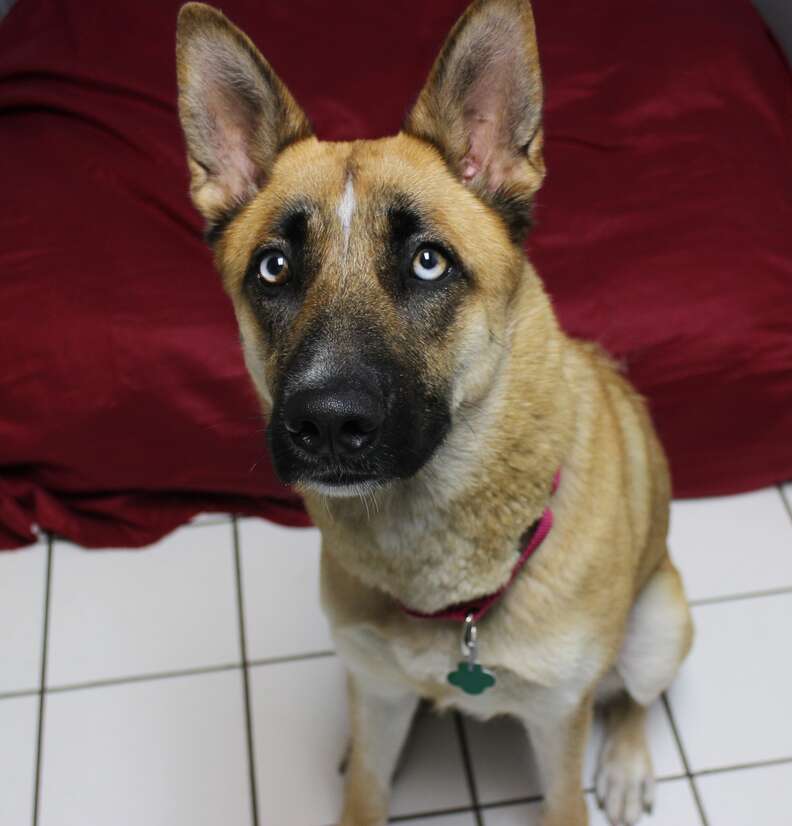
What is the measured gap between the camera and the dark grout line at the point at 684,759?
210 centimetres

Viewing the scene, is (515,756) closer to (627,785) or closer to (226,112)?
(627,785)

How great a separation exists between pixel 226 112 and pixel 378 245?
0.33m

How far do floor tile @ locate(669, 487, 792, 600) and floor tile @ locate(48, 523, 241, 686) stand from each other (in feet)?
3.41

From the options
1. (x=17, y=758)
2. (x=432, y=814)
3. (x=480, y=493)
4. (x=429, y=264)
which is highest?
(x=429, y=264)

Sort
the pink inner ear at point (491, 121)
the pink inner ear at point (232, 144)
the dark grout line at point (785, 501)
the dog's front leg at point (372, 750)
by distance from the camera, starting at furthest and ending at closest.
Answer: the dark grout line at point (785, 501) → the dog's front leg at point (372, 750) → the pink inner ear at point (232, 144) → the pink inner ear at point (491, 121)

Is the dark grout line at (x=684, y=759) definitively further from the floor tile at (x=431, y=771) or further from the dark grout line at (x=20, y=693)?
the dark grout line at (x=20, y=693)

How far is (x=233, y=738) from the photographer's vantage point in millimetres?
2246

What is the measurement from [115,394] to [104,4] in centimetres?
118

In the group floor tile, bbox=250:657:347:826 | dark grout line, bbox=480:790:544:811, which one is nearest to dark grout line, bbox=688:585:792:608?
dark grout line, bbox=480:790:544:811

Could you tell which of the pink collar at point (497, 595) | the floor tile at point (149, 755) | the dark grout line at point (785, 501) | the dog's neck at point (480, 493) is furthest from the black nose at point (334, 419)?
the dark grout line at point (785, 501)

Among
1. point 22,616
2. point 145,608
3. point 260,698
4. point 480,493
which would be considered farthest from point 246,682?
point 480,493

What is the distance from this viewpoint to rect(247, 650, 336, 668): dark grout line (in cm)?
235

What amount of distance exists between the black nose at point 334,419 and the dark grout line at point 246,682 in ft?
3.58

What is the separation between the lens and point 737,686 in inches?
89.4
